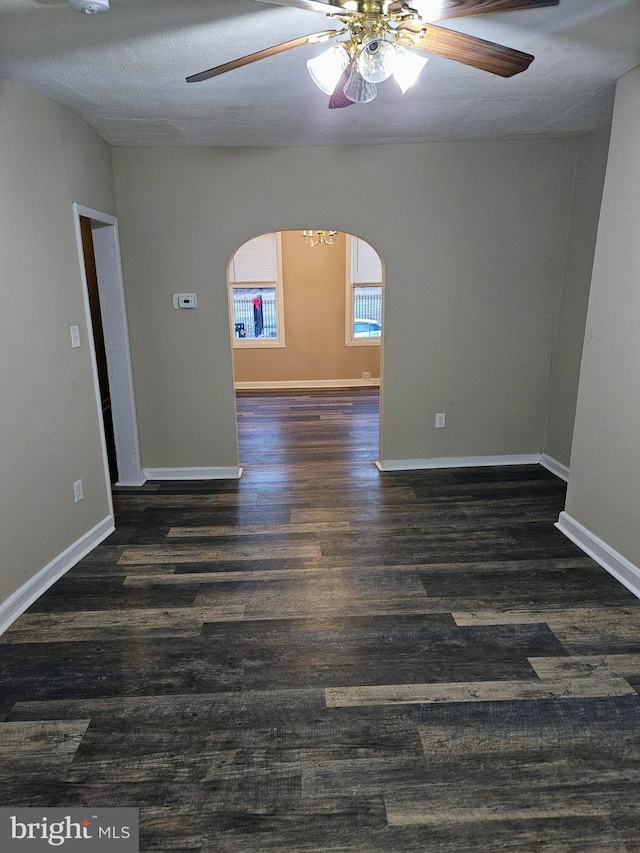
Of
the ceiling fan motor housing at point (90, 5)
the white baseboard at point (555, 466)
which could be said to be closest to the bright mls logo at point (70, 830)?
the ceiling fan motor housing at point (90, 5)

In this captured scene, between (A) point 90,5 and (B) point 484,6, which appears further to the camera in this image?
(A) point 90,5

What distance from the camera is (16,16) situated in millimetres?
1893

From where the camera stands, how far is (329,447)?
5.08 metres

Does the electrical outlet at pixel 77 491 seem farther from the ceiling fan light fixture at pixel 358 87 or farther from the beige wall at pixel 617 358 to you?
the beige wall at pixel 617 358

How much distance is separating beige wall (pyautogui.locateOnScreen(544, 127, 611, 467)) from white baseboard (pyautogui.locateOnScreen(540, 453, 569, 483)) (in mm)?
29

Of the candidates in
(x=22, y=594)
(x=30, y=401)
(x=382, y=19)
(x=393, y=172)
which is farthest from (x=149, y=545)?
(x=393, y=172)

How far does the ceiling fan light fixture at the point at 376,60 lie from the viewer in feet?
5.18

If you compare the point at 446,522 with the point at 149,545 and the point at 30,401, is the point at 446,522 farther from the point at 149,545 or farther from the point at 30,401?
the point at 30,401

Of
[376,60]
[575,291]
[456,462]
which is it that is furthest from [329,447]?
[376,60]

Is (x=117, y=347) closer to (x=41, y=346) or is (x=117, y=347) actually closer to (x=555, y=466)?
(x=41, y=346)

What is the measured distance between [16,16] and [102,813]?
2760 millimetres

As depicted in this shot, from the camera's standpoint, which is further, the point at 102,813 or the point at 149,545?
the point at 149,545

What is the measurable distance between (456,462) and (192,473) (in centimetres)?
226

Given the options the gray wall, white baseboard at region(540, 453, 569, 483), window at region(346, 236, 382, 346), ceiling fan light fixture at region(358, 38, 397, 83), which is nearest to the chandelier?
window at region(346, 236, 382, 346)
